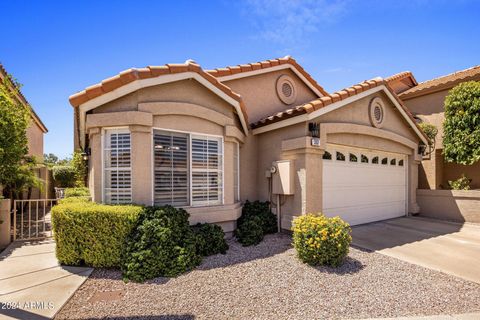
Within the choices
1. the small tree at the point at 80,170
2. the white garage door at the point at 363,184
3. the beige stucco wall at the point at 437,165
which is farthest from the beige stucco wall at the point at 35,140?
the beige stucco wall at the point at 437,165

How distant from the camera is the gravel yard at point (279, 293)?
4.35m

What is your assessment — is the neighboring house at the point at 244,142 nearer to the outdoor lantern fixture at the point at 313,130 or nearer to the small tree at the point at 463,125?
the outdoor lantern fixture at the point at 313,130

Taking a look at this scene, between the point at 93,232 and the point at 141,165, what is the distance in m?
1.92

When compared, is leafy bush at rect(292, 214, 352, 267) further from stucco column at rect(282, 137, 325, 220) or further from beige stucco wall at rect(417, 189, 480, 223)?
beige stucco wall at rect(417, 189, 480, 223)

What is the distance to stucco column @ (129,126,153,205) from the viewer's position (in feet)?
22.2

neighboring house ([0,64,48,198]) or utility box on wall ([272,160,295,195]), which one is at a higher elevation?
neighboring house ([0,64,48,198])

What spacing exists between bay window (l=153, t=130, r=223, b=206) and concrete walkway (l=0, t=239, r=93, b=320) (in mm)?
2619

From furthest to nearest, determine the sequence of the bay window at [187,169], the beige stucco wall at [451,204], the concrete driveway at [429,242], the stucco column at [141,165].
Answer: the beige stucco wall at [451,204] → the bay window at [187,169] → the stucco column at [141,165] → the concrete driveway at [429,242]

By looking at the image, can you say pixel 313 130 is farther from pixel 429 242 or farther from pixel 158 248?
pixel 158 248

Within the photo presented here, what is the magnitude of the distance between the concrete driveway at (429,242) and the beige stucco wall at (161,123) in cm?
455

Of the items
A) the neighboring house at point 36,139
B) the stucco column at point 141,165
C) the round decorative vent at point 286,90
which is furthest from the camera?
the neighboring house at point 36,139

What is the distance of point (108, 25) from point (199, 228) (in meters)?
7.18

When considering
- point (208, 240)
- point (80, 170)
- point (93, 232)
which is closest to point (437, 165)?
point (208, 240)

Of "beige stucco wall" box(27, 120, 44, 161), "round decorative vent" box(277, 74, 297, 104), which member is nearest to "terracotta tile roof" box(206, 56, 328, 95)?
"round decorative vent" box(277, 74, 297, 104)
